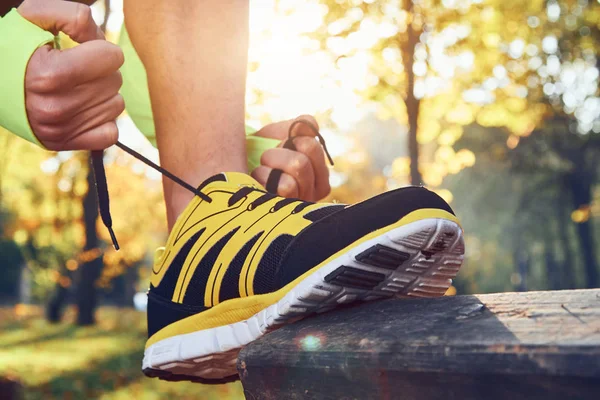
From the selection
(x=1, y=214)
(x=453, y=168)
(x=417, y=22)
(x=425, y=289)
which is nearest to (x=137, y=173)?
(x=453, y=168)

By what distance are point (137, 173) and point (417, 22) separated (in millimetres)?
8010

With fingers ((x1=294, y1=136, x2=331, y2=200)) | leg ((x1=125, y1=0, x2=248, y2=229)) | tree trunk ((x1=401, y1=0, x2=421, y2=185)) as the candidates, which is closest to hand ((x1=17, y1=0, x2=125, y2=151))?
leg ((x1=125, y1=0, x2=248, y2=229))

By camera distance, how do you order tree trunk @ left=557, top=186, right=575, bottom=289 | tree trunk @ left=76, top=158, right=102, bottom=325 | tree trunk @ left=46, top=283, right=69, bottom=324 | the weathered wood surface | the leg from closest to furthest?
the weathered wood surface, the leg, tree trunk @ left=76, top=158, right=102, bottom=325, tree trunk @ left=46, top=283, right=69, bottom=324, tree trunk @ left=557, top=186, right=575, bottom=289

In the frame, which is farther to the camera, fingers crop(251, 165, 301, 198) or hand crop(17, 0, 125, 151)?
fingers crop(251, 165, 301, 198)

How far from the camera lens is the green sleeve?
5.02 feet

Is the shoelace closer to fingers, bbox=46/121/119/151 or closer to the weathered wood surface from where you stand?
fingers, bbox=46/121/119/151

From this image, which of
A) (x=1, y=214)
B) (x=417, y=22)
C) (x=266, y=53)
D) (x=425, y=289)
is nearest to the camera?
(x=425, y=289)

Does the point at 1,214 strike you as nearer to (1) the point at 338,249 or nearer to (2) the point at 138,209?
(2) the point at 138,209

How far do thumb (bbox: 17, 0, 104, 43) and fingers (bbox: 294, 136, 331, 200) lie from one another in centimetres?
58

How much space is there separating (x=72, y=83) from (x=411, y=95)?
6317mm

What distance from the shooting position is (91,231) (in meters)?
11.8

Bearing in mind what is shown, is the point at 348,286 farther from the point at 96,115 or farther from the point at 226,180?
the point at 96,115

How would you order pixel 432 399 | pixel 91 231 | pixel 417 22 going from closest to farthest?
pixel 432 399 < pixel 417 22 < pixel 91 231

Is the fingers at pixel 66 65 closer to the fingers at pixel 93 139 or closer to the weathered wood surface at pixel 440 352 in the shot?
the fingers at pixel 93 139
